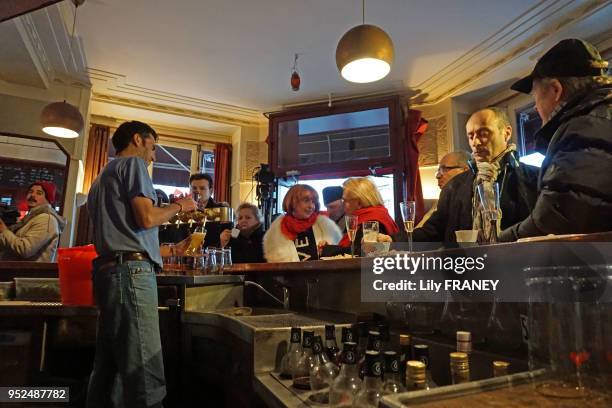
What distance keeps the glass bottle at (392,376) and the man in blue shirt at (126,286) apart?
100cm

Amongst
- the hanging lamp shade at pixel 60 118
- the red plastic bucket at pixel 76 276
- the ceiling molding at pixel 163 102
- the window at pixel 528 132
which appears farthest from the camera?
the ceiling molding at pixel 163 102

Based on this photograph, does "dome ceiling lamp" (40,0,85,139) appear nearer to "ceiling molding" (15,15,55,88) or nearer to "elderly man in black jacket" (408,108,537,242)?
"ceiling molding" (15,15,55,88)

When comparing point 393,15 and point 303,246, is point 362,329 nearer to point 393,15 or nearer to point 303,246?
point 303,246

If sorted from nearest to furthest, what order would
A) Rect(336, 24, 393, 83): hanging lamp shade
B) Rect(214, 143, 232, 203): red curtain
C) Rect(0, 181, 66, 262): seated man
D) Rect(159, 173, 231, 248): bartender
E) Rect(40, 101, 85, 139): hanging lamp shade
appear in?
Rect(336, 24, 393, 83): hanging lamp shade, Rect(0, 181, 66, 262): seated man, Rect(159, 173, 231, 248): bartender, Rect(40, 101, 85, 139): hanging lamp shade, Rect(214, 143, 232, 203): red curtain

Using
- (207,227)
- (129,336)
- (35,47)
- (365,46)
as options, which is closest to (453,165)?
(365,46)

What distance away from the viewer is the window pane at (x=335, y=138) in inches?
179

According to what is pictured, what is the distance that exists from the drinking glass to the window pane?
11.1 ft

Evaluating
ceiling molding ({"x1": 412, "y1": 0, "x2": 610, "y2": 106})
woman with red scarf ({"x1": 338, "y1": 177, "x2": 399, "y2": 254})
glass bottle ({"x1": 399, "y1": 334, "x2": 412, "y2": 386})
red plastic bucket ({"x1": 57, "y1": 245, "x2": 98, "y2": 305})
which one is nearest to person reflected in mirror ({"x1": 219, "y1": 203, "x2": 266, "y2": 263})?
woman with red scarf ({"x1": 338, "y1": 177, "x2": 399, "y2": 254})

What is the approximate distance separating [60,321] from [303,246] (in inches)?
59.7

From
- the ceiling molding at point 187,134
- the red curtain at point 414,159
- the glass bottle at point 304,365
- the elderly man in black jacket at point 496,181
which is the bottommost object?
the glass bottle at point 304,365

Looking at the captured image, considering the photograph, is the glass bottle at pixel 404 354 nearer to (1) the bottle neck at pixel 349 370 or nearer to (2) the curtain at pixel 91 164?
(1) the bottle neck at pixel 349 370

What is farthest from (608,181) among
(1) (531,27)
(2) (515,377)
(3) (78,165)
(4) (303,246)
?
(3) (78,165)

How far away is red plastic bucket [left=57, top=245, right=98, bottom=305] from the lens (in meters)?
1.85

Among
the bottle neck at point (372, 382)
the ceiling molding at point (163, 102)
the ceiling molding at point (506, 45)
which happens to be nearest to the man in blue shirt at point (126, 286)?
the bottle neck at point (372, 382)
